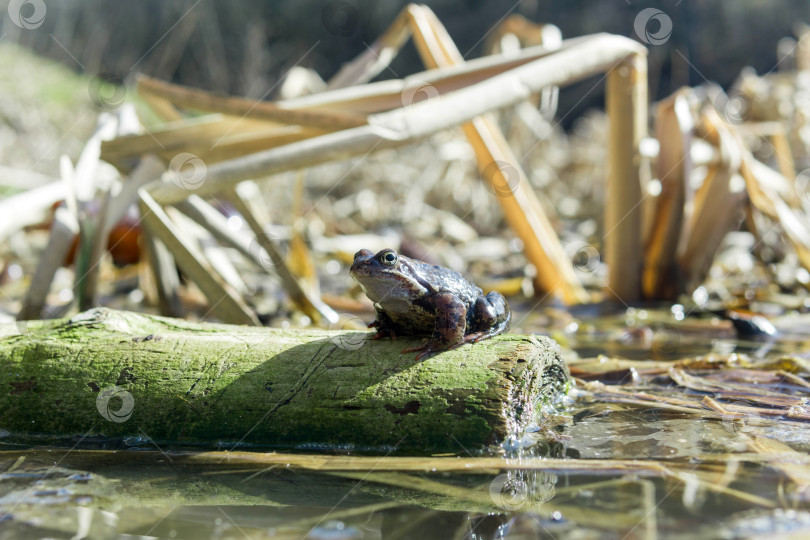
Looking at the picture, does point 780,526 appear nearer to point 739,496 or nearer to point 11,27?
point 739,496

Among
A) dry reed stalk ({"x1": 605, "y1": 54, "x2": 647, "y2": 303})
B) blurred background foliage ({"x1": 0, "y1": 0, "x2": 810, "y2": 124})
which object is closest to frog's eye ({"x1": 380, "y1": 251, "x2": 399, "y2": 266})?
dry reed stalk ({"x1": 605, "y1": 54, "x2": 647, "y2": 303})

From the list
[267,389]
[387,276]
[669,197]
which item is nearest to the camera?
[267,389]

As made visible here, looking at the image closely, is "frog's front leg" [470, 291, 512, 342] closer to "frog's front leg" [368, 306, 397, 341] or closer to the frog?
the frog

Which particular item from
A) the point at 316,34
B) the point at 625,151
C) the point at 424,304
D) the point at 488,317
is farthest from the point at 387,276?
the point at 316,34

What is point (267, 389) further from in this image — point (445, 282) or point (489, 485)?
point (489, 485)

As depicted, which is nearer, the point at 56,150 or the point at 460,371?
the point at 460,371

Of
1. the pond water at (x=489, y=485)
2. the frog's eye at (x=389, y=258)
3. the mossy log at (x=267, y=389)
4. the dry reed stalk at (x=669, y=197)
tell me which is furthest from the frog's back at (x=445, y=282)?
the dry reed stalk at (x=669, y=197)

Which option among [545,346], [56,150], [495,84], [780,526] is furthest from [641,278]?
[56,150]
